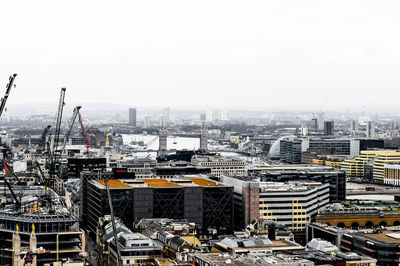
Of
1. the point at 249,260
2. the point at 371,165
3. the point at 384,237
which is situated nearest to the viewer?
the point at 249,260

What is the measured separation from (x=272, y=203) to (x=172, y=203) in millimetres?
10058

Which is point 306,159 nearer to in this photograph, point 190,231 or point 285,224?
point 285,224

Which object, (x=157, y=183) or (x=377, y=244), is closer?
(x=377, y=244)

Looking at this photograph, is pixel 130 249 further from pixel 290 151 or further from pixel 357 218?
pixel 290 151

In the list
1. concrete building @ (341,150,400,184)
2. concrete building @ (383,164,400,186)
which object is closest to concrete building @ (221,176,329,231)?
concrete building @ (383,164,400,186)

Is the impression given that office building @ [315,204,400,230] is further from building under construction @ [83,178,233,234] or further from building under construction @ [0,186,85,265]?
building under construction @ [0,186,85,265]

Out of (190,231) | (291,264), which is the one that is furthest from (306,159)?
(291,264)

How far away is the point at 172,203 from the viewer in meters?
→ 72.1

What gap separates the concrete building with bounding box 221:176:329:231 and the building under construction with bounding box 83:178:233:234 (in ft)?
5.05

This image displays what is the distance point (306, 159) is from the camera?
158 metres

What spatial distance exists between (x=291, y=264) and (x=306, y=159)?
111046mm

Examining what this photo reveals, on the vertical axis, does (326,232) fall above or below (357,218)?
below

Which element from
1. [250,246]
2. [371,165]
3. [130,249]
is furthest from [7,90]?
[371,165]

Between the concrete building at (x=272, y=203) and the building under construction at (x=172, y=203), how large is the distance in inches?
60.6
